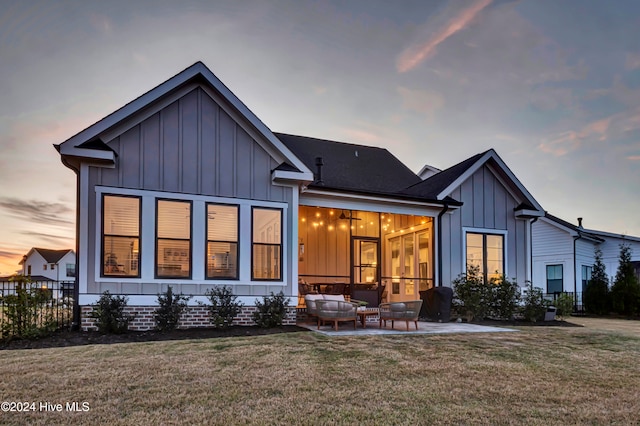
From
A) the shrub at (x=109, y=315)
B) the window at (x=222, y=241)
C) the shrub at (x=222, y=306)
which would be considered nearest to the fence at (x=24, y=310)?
the shrub at (x=109, y=315)

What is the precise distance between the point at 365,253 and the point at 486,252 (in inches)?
156

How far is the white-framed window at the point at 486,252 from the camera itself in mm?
14133

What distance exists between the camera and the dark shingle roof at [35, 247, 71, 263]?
42.9 m

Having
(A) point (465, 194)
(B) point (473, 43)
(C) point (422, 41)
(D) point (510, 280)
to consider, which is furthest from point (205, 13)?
(D) point (510, 280)

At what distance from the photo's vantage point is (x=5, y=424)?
3.99m

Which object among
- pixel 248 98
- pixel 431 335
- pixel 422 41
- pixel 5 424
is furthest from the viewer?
pixel 248 98

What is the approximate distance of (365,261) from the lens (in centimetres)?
1550

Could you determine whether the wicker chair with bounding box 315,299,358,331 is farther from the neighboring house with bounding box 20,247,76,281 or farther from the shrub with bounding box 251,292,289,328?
the neighboring house with bounding box 20,247,76,281

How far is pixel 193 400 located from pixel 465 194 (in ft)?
37.9

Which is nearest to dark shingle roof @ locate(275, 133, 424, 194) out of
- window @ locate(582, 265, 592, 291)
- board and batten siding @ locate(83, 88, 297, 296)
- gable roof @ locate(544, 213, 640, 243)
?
board and batten siding @ locate(83, 88, 297, 296)

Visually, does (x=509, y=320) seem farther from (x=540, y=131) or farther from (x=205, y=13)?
(x=205, y=13)

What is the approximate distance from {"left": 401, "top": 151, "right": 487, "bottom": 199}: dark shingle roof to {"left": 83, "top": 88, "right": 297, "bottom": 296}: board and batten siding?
499cm

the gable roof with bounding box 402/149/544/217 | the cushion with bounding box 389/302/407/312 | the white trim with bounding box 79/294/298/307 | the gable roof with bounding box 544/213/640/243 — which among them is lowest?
the cushion with bounding box 389/302/407/312

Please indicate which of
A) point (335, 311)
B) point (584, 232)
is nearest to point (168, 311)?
point (335, 311)
